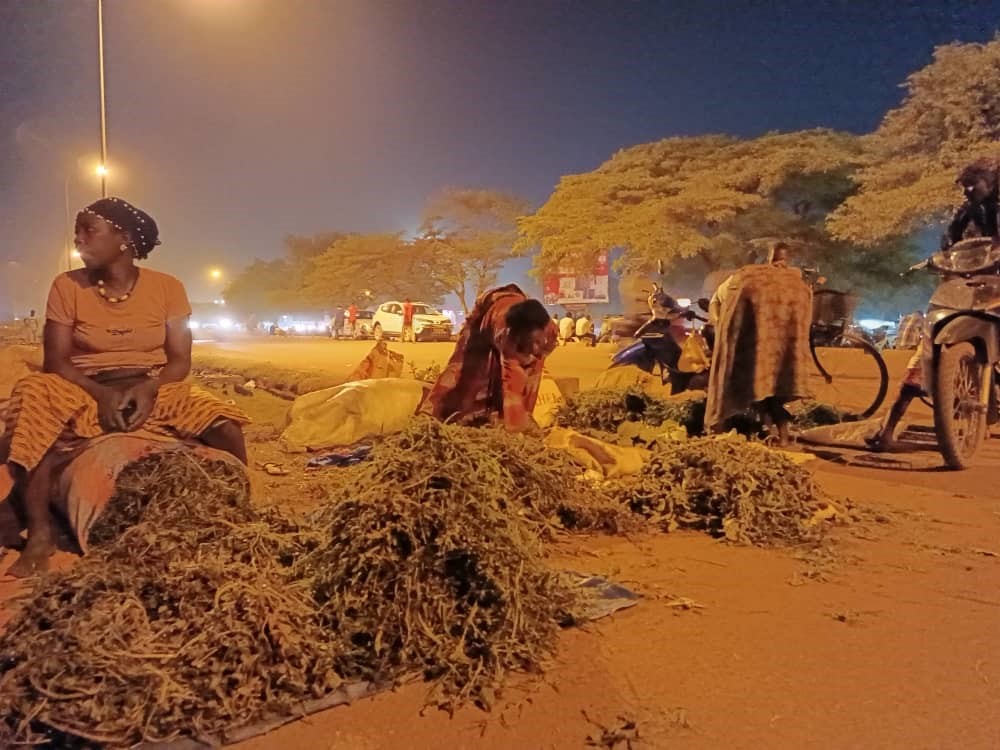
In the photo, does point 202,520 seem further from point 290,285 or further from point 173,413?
point 290,285

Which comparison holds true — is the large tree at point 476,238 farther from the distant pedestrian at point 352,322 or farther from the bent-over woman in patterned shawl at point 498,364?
the bent-over woman in patterned shawl at point 498,364

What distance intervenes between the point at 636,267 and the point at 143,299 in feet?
73.8

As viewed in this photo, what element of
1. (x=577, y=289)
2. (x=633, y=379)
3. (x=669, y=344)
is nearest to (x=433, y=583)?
(x=669, y=344)

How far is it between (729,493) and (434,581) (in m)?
2.18

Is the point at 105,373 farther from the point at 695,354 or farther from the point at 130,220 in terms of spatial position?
the point at 695,354

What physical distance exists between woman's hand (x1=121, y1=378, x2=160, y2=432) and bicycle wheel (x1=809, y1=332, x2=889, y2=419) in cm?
626

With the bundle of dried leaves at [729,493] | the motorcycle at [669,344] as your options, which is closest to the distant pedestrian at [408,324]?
the motorcycle at [669,344]

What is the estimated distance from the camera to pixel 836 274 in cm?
2502

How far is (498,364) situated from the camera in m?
4.91

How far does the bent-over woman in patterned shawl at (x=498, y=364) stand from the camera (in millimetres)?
4578

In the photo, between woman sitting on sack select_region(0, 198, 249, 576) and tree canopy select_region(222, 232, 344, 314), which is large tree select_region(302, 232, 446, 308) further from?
woman sitting on sack select_region(0, 198, 249, 576)

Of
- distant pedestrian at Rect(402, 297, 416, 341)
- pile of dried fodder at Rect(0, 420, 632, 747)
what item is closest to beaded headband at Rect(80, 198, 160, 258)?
pile of dried fodder at Rect(0, 420, 632, 747)

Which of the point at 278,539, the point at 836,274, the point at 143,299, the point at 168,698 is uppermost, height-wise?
the point at 836,274

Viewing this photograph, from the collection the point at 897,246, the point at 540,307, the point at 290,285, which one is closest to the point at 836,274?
the point at 897,246
